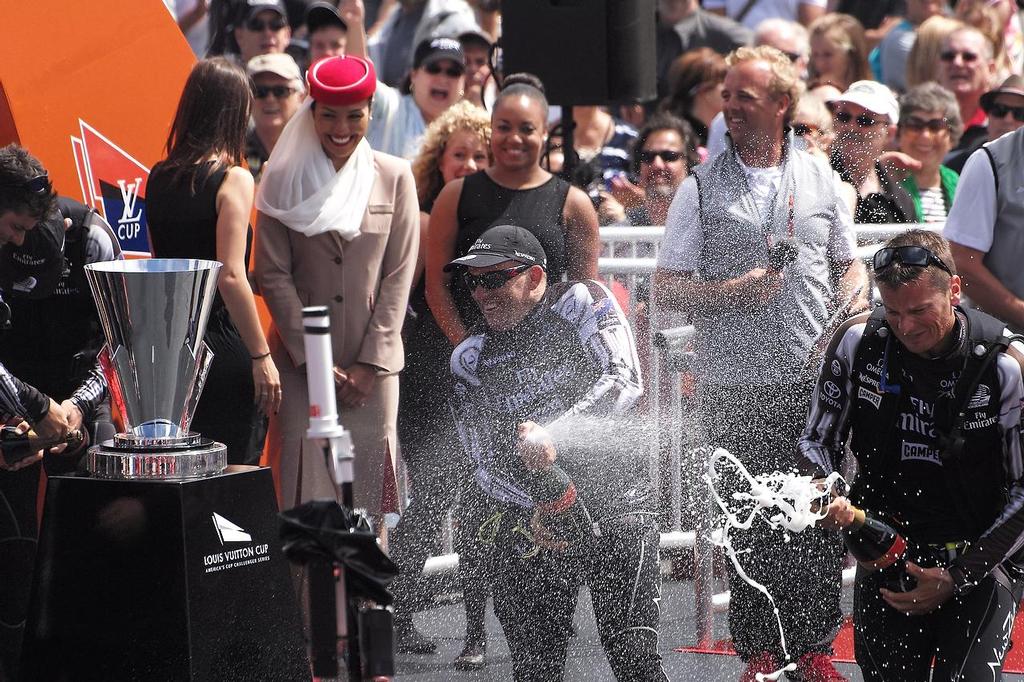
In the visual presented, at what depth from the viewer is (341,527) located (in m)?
3.36

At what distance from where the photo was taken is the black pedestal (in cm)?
395

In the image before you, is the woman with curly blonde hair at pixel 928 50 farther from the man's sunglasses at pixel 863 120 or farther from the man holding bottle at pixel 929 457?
the man holding bottle at pixel 929 457

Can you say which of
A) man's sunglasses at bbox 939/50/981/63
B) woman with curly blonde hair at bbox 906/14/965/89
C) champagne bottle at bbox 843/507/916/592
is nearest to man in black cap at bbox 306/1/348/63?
woman with curly blonde hair at bbox 906/14/965/89

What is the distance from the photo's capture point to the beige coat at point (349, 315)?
223 inches

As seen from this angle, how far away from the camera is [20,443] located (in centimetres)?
491

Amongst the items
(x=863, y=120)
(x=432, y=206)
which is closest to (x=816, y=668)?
(x=432, y=206)

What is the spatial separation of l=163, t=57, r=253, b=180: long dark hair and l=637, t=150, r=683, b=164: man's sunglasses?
2358mm

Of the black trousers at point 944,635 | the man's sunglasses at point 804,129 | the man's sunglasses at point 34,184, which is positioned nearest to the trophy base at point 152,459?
the man's sunglasses at point 34,184

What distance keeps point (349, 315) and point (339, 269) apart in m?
0.17

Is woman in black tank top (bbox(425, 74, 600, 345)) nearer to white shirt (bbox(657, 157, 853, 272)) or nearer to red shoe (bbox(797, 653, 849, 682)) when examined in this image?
white shirt (bbox(657, 157, 853, 272))

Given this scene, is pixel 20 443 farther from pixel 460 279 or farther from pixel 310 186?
pixel 460 279

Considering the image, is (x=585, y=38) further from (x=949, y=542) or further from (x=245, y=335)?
(x=949, y=542)

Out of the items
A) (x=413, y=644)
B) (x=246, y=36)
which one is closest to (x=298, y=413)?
(x=413, y=644)

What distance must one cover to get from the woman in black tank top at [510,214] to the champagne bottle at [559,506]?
888 millimetres
